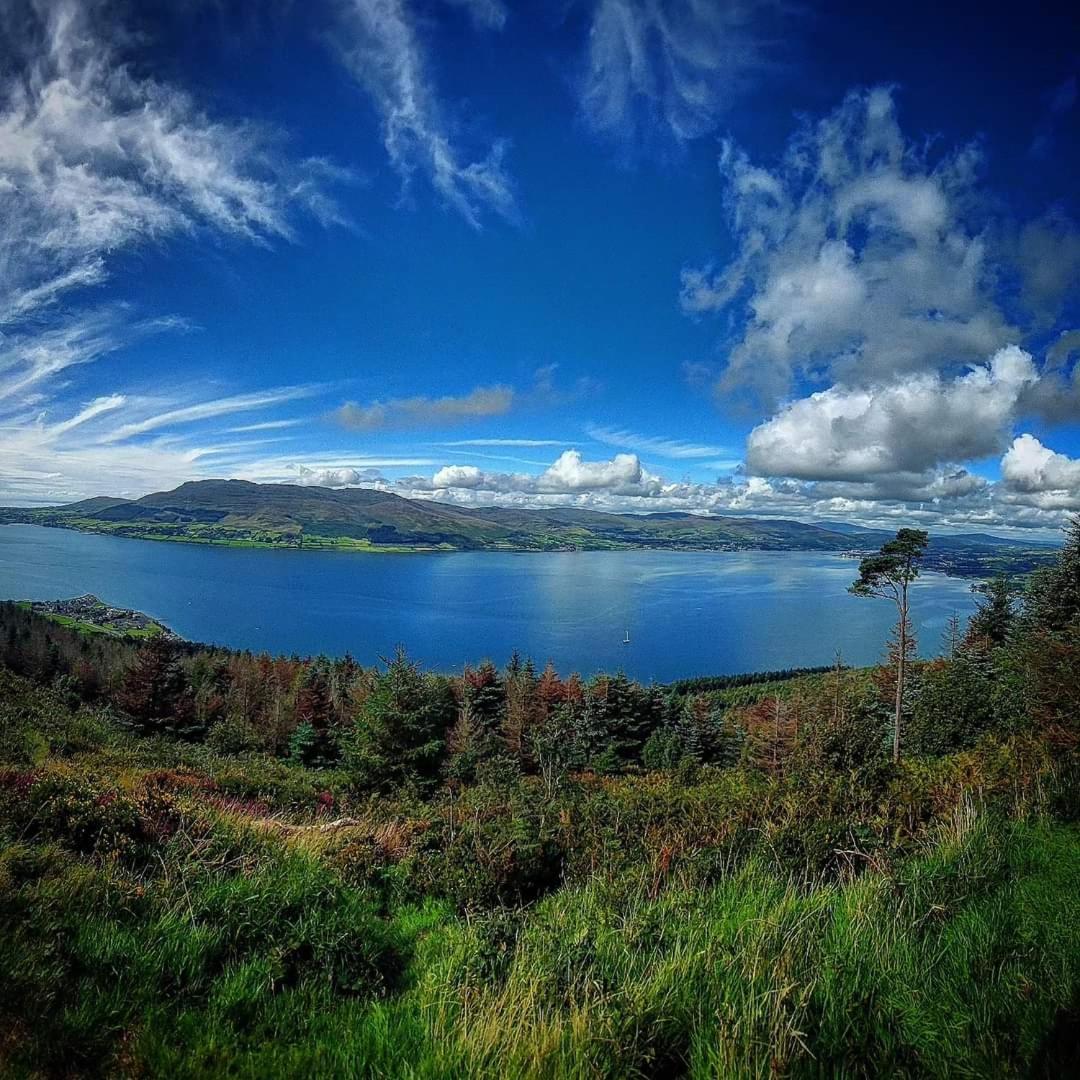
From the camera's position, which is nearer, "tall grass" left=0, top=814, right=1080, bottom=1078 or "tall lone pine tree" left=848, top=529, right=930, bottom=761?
"tall grass" left=0, top=814, right=1080, bottom=1078

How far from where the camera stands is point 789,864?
175 inches

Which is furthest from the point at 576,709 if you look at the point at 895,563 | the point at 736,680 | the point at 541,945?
the point at 736,680

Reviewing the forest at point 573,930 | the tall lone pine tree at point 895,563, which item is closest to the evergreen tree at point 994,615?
the tall lone pine tree at point 895,563

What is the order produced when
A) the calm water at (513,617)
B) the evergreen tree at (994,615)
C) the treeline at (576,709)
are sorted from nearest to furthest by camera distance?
the treeline at (576,709) → the evergreen tree at (994,615) → the calm water at (513,617)

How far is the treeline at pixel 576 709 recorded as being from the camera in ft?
42.2

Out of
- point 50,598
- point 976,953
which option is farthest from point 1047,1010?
point 50,598

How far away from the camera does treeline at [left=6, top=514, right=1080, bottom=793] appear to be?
42.2 ft

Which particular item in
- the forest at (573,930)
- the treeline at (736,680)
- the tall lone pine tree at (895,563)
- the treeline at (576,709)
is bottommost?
the treeline at (736,680)

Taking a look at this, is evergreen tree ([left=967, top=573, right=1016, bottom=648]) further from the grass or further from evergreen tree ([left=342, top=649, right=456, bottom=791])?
the grass

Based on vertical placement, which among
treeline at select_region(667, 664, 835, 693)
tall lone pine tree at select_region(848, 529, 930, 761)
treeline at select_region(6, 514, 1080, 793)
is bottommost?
treeline at select_region(667, 664, 835, 693)

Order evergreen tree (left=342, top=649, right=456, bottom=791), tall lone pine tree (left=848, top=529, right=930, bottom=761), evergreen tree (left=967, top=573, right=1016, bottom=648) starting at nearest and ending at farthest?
tall lone pine tree (left=848, top=529, right=930, bottom=761) < evergreen tree (left=342, top=649, right=456, bottom=791) < evergreen tree (left=967, top=573, right=1016, bottom=648)

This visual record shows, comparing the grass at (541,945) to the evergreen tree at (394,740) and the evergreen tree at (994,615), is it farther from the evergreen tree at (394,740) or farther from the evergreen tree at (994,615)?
the evergreen tree at (994,615)

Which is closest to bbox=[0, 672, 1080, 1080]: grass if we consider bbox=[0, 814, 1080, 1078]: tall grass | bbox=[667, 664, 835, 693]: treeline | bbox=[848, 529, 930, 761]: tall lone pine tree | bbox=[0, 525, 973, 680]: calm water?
bbox=[0, 814, 1080, 1078]: tall grass

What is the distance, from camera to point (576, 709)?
4234 cm
